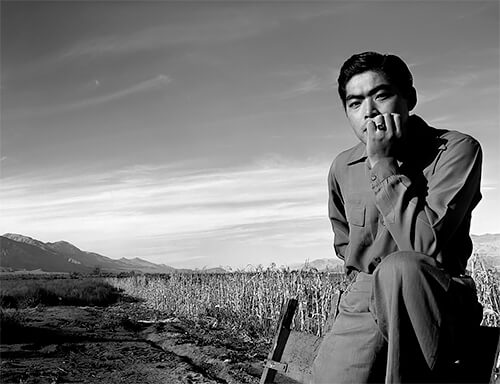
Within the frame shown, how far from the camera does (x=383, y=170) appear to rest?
72.5 inches

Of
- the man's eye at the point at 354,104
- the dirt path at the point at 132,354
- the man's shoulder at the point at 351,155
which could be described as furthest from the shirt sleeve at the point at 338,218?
the dirt path at the point at 132,354

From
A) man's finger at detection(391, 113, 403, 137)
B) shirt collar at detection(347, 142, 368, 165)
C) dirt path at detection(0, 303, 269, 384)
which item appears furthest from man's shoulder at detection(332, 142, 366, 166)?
dirt path at detection(0, 303, 269, 384)

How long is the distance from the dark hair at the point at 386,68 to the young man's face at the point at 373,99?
0.02m

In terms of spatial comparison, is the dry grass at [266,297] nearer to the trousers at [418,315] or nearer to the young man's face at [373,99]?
the young man's face at [373,99]

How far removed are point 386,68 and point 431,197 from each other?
57 cm

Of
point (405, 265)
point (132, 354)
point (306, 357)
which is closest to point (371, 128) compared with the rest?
point (405, 265)

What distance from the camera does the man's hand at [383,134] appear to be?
1852mm

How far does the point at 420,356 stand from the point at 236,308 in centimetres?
1296

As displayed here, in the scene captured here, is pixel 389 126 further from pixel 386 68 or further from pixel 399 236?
pixel 399 236

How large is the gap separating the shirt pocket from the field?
3.94m

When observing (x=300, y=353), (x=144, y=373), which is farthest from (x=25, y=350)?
(x=300, y=353)

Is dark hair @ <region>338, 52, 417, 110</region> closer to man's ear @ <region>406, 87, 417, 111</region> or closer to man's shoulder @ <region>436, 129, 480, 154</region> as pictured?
man's ear @ <region>406, 87, 417, 111</region>

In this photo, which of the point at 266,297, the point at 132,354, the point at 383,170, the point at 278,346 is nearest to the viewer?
the point at 383,170

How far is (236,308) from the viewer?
555 inches
